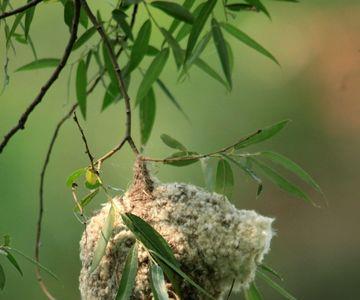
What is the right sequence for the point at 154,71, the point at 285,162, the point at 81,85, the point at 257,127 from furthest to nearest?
1. the point at 257,127
2. the point at 81,85
3. the point at 154,71
4. the point at 285,162

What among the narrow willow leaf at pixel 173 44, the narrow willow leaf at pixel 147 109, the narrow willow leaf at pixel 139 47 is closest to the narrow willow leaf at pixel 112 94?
the narrow willow leaf at pixel 147 109

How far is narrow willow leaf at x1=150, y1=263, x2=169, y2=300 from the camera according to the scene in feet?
3.51

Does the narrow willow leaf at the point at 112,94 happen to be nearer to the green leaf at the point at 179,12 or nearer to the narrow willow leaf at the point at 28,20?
the narrow willow leaf at the point at 28,20

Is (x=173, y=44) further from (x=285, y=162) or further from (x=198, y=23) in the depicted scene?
(x=285, y=162)

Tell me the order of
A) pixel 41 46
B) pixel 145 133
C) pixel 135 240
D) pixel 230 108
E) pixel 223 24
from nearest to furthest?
pixel 135 240, pixel 223 24, pixel 145 133, pixel 41 46, pixel 230 108

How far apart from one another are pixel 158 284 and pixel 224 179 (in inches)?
11.3

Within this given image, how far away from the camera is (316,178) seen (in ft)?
12.3

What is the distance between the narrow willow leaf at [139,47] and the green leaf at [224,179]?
0.21 m

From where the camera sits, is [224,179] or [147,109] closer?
[224,179]

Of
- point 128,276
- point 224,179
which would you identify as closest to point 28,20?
point 224,179

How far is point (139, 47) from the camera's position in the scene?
1.38 m

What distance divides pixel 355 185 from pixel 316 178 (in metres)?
0.27

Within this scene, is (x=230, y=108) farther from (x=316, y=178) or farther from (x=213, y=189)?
(x=213, y=189)

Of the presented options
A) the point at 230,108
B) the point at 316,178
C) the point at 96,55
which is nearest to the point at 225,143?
the point at 230,108
